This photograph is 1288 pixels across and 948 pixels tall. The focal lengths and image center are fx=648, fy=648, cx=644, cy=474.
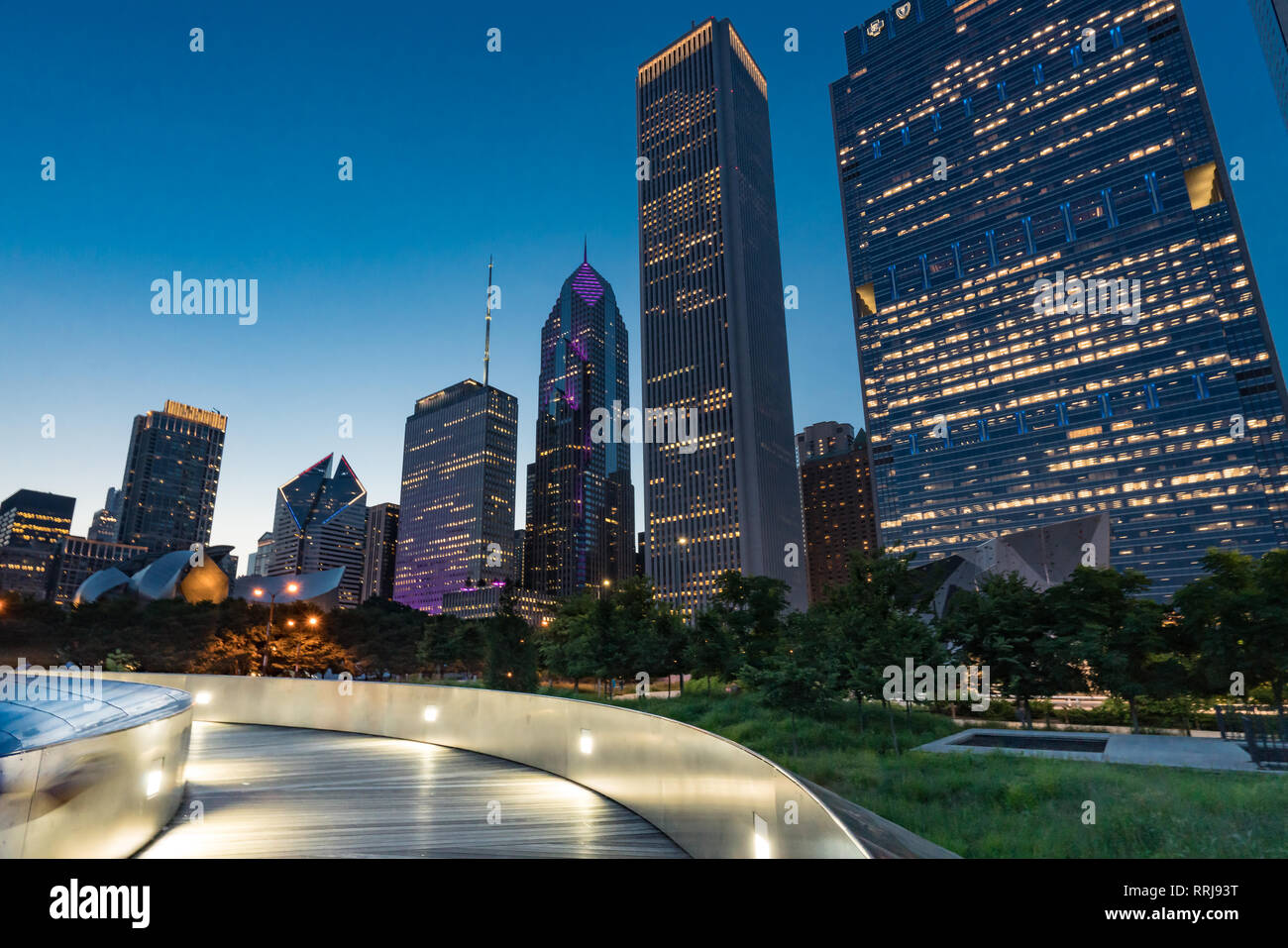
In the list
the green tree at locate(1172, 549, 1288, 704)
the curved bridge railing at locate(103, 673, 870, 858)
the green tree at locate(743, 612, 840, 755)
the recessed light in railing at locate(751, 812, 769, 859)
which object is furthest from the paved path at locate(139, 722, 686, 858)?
the green tree at locate(1172, 549, 1288, 704)

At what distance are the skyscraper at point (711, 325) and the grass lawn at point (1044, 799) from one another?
129m

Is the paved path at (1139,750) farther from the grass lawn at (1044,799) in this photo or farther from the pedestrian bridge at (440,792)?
the pedestrian bridge at (440,792)

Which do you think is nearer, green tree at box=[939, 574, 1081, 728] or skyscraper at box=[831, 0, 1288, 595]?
green tree at box=[939, 574, 1081, 728]

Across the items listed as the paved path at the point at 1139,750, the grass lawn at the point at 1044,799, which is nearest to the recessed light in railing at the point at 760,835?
the grass lawn at the point at 1044,799

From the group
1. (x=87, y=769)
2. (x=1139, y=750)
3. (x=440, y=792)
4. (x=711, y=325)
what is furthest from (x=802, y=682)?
(x=711, y=325)

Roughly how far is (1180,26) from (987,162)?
39584 millimetres

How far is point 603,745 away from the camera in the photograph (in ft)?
35.9

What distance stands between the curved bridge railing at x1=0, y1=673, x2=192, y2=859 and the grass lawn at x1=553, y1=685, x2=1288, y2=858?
10.9m

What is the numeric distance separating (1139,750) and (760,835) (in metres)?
20.4

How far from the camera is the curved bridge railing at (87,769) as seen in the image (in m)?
5.56

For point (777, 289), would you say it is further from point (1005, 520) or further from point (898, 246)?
→ point (1005, 520)

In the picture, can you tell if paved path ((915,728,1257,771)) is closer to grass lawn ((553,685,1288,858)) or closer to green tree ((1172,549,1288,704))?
grass lawn ((553,685,1288,858))

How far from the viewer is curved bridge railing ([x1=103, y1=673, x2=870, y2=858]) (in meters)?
5.11

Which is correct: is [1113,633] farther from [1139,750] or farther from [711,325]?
[711,325]
